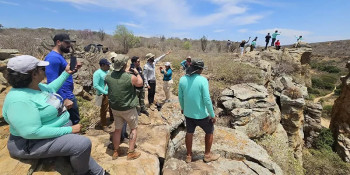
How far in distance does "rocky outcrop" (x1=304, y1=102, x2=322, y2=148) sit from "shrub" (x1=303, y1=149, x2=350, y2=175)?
1231mm

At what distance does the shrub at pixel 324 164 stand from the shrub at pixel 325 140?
0.70 metres

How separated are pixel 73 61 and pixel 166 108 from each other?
12.9 feet

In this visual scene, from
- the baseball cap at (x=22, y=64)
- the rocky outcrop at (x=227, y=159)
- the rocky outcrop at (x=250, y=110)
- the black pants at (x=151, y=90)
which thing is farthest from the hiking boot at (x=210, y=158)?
the baseball cap at (x=22, y=64)

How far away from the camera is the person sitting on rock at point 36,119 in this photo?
5.71 feet

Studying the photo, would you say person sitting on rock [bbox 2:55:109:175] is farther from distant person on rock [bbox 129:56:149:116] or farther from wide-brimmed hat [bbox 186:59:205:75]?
distant person on rock [bbox 129:56:149:116]

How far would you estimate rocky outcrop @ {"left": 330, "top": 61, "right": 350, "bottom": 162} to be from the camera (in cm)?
1103

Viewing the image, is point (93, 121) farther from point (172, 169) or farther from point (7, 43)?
point (7, 43)

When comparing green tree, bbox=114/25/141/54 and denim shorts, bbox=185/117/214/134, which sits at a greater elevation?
green tree, bbox=114/25/141/54

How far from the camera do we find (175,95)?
8312mm

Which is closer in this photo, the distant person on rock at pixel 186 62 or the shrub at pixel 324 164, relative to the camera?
the distant person on rock at pixel 186 62

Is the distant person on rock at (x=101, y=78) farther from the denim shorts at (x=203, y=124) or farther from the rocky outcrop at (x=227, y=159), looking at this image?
the rocky outcrop at (x=227, y=159)

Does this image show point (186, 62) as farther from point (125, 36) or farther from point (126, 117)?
point (125, 36)

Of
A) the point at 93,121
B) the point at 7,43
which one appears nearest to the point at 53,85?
the point at 93,121

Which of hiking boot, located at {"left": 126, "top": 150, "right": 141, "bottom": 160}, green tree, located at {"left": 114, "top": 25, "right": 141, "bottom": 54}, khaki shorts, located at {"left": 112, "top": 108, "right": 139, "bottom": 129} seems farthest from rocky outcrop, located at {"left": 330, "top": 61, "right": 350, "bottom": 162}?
green tree, located at {"left": 114, "top": 25, "right": 141, "bottom": 54}
